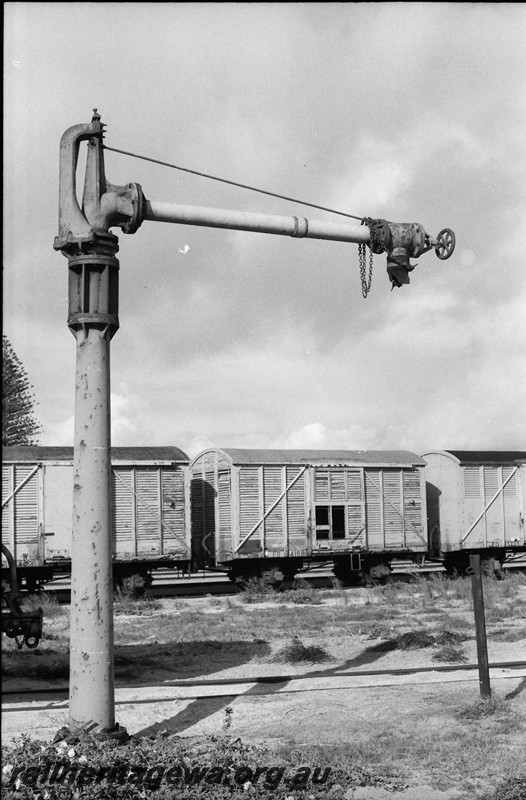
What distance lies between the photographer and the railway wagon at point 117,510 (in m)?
19.0

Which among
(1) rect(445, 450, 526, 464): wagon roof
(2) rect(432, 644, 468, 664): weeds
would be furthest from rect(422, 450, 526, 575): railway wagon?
(2) rect(432, 644, 468, 664): weeds

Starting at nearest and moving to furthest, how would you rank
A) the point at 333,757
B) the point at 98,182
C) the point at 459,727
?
1. the point at 333,757
2. the point at 98,182
3. the point at 459,727

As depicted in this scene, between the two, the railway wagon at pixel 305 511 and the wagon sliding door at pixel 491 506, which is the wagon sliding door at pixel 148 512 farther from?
the wagon sliding door at pixel 491 506

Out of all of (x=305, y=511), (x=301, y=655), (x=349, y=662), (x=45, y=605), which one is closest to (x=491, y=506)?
(x=305, y=511)

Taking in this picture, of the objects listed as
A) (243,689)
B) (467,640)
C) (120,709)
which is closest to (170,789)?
(120,709)

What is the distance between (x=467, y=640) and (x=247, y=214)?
27.5 feet

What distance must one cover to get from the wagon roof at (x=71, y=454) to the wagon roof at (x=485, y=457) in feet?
29.8

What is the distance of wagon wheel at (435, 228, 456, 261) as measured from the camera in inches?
329

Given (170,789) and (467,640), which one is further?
(467,640)

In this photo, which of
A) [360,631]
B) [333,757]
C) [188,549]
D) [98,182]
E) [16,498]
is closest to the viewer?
[333,757]

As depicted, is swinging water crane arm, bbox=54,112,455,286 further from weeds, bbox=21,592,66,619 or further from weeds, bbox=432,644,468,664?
weeds, bbox=21,592,66,619

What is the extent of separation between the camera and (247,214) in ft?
25.2

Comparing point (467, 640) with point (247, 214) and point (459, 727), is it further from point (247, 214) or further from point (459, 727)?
point (247, 214)

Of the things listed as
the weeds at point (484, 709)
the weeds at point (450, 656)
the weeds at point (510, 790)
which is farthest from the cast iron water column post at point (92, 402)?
the weeds at point (450, 656)
